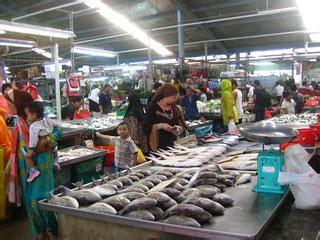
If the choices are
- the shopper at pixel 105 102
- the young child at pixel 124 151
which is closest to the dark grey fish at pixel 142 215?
the young child at pixel 124 151

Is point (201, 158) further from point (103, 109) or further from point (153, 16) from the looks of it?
point (153, 16)

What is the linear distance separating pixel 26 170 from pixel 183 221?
2.54 m

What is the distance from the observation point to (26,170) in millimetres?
3748

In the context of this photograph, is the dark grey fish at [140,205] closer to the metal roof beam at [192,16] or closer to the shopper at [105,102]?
the shopper at [105,102]

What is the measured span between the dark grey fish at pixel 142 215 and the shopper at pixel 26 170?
6.48 ft

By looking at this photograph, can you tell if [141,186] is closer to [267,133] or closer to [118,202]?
[118,202]

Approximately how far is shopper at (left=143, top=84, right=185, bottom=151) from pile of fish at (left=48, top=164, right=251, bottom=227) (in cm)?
146

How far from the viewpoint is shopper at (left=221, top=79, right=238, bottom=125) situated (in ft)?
27.2

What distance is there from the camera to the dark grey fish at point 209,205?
6.28 feet

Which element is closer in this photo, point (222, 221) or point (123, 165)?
point (222, 221)

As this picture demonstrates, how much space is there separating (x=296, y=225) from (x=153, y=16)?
37.4 ft

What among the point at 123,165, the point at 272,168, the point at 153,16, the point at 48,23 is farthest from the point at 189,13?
the point at 272,168

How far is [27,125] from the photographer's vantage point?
3811 mm

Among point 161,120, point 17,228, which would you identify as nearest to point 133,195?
point 161,120
